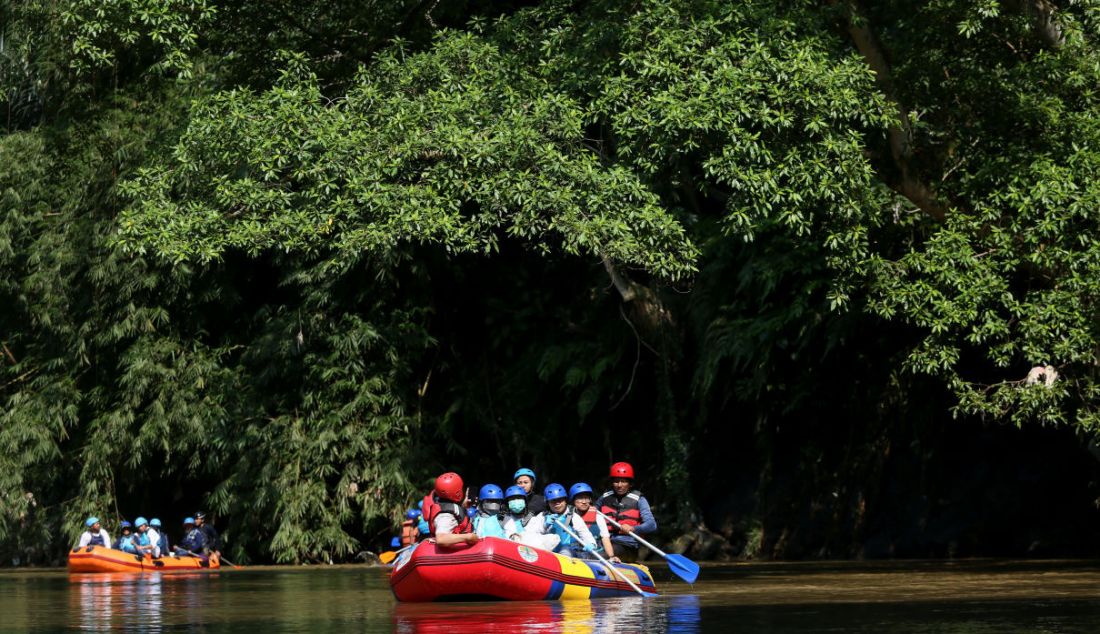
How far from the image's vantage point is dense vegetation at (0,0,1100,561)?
1817 cm

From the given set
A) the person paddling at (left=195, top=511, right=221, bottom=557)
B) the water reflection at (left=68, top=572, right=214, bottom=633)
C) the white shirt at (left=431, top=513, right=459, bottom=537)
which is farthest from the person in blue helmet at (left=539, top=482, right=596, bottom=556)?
the person paddling at (left=195, top=511, right=221, bottom=557)

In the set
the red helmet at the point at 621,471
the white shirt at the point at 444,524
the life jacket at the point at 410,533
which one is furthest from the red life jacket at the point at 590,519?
the life jacket at the point at 410,533

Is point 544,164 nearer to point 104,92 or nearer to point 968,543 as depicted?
point 968,543

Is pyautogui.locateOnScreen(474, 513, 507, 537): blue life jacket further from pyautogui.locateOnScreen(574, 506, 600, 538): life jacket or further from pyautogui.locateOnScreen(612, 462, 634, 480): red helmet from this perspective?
pyautogui.locateOnScreen(612, 462, 634, 480): red helmet

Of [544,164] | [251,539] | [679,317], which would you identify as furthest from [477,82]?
[251,539]

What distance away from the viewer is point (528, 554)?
13539mm

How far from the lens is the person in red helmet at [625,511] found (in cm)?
1667

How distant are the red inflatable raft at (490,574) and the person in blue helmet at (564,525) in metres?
0.67

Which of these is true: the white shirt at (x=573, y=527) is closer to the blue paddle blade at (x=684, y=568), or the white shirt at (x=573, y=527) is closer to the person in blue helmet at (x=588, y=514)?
the person in blue helmet at (x=588, y=514)

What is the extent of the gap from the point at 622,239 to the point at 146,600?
7.16 m

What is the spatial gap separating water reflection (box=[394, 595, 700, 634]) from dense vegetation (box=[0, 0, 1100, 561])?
19.9 feet

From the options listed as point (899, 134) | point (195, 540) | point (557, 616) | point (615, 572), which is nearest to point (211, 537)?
point (195, 540)

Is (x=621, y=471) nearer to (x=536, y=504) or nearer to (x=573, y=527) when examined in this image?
(x=536, y=504)

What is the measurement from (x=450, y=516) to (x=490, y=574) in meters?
0.58
